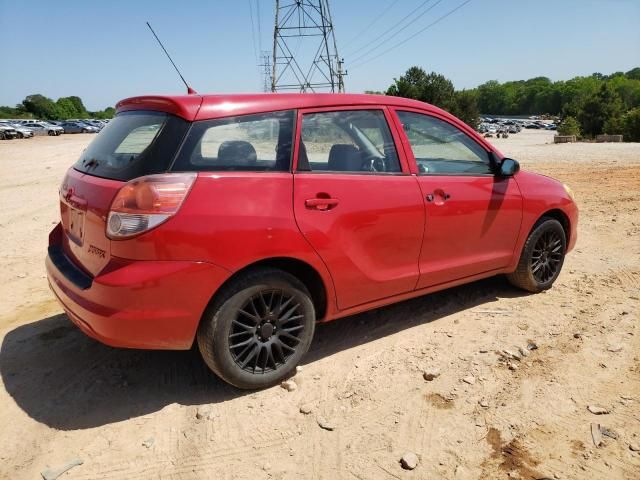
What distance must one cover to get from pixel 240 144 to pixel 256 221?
1.57 feet

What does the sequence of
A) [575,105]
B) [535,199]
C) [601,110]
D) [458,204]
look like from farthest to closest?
[575,105], [601,110], [535,199], [458,204]

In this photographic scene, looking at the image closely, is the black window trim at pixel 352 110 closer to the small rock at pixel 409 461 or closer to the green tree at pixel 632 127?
the small rock at pixel 409 461

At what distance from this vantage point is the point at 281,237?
2.96 metres

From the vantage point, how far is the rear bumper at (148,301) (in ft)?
8.73

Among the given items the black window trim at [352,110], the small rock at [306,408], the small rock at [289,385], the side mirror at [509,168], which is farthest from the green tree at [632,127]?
the small rock at [306,408]

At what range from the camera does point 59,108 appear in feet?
358

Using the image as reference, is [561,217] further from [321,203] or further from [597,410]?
[321,203]

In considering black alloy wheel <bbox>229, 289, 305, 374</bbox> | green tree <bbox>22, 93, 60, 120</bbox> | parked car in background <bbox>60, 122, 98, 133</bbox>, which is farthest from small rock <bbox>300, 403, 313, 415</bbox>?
green tree <bbox>22, 93, 60, 120</bbox>

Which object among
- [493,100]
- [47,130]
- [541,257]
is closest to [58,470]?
[541,257]

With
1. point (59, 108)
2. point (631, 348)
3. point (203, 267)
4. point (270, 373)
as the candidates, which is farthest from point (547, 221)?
point (59, 108)

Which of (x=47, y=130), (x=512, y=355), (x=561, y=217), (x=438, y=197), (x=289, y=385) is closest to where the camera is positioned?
(x=289, y=385)

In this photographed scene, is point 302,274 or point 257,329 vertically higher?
point 302,274

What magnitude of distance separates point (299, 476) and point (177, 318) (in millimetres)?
1015

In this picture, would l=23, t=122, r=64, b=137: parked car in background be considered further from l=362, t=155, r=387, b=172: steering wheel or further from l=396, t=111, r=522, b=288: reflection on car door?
l=362, t=155, r=387, b=172: steering wheel
